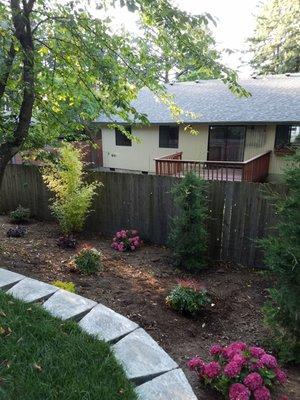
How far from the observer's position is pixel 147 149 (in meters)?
15.5

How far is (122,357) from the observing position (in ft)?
8.06

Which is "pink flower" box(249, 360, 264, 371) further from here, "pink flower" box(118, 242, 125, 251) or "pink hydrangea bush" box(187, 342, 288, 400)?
"pink flower" box(118, 242, 125, 251)

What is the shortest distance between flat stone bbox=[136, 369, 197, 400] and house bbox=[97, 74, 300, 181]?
27.5 ft

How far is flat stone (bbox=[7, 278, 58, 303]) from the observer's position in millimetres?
3275

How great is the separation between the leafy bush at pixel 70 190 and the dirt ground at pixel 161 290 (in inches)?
21.6

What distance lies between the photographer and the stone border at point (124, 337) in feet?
7.20

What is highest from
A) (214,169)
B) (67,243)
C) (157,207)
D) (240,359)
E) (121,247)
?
(214,169)

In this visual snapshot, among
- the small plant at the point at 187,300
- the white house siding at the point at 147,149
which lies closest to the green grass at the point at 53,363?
the small plant at the point at 187,300

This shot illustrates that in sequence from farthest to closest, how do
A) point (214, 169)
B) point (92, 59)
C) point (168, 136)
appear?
point (168, 136) → point (214, 169) → point (92, 59)

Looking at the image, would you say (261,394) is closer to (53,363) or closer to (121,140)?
(53,363)

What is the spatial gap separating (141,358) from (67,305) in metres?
1.05

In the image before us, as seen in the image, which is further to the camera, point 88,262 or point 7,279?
point 88,262

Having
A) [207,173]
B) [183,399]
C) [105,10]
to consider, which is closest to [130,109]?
[105,10]

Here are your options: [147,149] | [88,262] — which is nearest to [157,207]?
[88,262]
